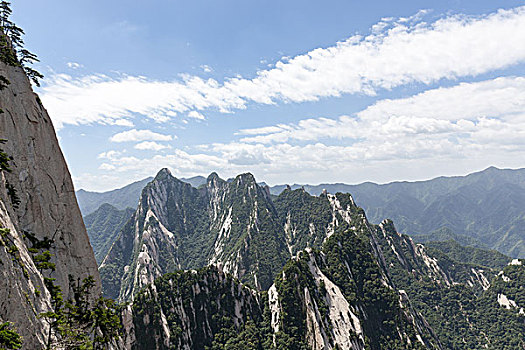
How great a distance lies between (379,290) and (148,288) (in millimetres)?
91157

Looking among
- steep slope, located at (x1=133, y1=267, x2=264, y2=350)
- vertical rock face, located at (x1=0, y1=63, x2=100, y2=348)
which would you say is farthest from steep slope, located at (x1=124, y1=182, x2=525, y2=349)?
vertical rock face, located at (x1=0, y1=63, x2=100, y2=348)

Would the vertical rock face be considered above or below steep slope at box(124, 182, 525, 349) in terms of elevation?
above

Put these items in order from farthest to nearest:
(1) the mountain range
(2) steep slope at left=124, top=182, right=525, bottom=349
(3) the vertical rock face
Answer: (2) steep slope at left=124, top=182, right=525, bottom=349 < (3) the vertical rock face < (1) the mountain range

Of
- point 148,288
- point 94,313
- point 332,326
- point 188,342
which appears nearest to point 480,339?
point 332,326

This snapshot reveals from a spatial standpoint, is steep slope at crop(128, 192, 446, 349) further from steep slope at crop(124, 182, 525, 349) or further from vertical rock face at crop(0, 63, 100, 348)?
vertical rock face at crop(0, 63, 100, 348)

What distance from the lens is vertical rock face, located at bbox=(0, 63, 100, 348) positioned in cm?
A: 3694

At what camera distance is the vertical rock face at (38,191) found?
1454 inches

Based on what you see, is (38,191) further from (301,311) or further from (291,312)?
(301,311)

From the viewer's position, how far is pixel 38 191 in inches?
1693

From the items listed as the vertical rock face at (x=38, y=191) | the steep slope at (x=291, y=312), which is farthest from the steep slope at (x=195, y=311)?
the vertical rock face at (x=38, y=191)

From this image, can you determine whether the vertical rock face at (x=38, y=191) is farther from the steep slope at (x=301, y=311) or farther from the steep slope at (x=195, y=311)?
the steep slope at (x=301, y=311)

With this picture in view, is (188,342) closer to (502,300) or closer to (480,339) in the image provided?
(480,339)

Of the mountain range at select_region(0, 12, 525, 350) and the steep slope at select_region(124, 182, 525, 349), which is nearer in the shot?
the mountain range at select_region(0, 12, 525, 350)

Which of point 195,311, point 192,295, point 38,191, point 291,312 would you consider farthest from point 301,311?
point 38,191
